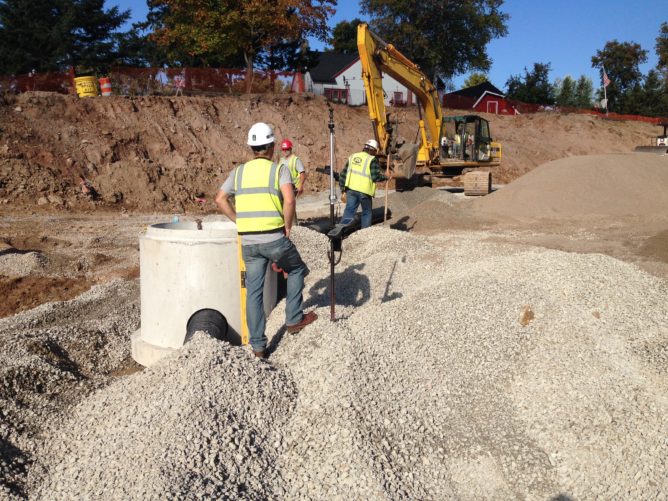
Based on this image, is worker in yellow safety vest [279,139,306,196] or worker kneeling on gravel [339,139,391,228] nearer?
worker in yellow safety vest [279,139,306,196]

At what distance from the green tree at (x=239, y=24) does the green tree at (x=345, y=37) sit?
89.9ft

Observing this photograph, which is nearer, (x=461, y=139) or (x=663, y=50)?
(x=461, y=139)

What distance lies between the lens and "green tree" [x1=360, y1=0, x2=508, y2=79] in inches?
1587

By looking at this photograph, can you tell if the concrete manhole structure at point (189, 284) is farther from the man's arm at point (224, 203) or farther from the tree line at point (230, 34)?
the tree line at point (230, 34)

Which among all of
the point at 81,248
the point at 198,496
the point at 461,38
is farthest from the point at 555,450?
the point at 461,38

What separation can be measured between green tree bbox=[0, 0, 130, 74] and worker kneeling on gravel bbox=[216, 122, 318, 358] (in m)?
31.8

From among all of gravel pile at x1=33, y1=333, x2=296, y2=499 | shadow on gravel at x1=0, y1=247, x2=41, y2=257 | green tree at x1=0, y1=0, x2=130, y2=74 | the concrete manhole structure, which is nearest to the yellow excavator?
shadow on gravel at x1=0, y1=247, x2=41, y2=257

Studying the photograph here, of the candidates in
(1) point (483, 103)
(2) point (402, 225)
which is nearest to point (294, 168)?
(2) point (402, 225)

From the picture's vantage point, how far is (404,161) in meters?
15.1

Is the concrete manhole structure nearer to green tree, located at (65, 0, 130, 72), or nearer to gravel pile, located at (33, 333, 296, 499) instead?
gravel pile, located at (33, 333, 296, 499)

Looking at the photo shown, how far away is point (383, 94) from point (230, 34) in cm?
1739

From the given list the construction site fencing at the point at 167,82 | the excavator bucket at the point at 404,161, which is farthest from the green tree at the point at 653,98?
the excavator bucket at the point at 404,161

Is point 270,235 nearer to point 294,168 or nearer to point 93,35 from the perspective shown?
point 294,168

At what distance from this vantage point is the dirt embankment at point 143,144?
53.6 ft
